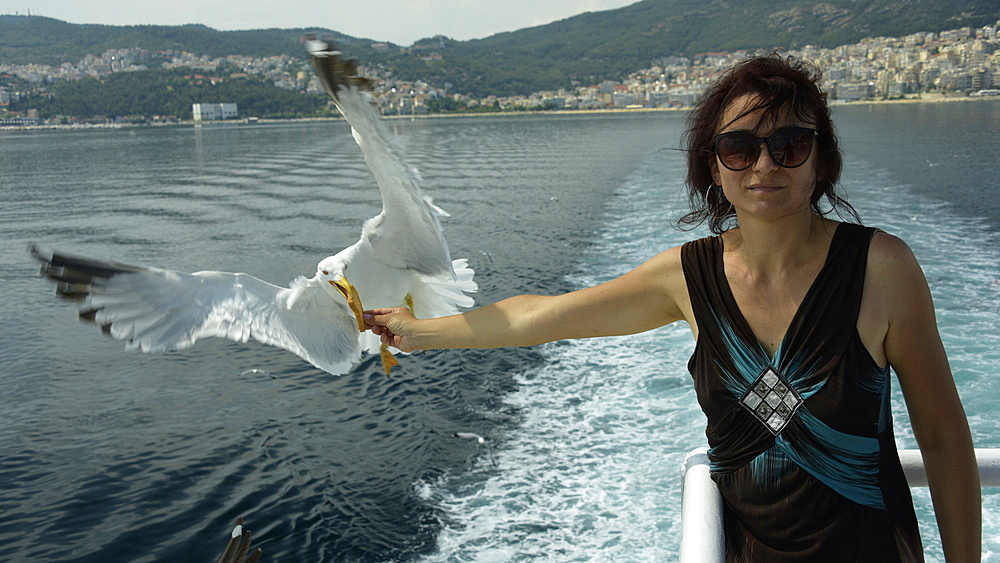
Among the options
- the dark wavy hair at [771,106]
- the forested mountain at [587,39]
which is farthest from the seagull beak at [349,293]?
the forested mountain at [587,39]

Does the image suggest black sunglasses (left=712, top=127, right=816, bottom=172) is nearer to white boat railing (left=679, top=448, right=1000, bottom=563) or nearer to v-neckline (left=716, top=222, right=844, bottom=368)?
v-neckline (left=716, top=222, right=844, bottom=368)

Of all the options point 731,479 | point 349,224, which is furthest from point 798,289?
point 349,224

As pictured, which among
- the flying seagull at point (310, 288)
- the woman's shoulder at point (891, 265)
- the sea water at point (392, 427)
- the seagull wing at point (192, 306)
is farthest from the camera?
the sea water at point (392, 427)

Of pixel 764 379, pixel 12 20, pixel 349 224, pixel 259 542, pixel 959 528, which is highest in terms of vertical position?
pixel 12 20

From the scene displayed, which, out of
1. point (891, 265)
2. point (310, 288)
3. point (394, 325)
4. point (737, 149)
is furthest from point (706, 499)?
point (310, 288)

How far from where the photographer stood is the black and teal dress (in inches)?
53.1

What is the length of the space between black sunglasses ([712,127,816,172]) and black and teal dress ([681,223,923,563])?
178mm

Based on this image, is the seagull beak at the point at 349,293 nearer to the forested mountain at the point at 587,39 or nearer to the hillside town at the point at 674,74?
the hillside town at the point at 674,74

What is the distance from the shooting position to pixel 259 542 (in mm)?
4688

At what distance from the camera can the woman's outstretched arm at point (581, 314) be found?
162 centimetres

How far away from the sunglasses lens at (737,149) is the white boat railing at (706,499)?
646 millimetres

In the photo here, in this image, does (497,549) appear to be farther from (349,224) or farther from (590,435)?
(349,224)

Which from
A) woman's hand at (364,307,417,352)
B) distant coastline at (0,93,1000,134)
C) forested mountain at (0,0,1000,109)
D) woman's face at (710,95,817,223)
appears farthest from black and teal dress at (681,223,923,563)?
forested mountain at (0,0,1000,109)

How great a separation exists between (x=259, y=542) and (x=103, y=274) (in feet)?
6.72
